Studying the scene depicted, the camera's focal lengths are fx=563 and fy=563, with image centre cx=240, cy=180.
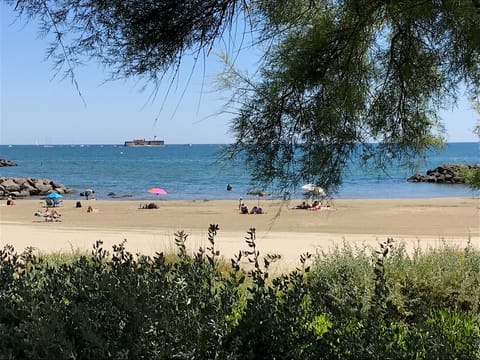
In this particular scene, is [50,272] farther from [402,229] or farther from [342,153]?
[402,229]

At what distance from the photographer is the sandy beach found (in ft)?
36.2

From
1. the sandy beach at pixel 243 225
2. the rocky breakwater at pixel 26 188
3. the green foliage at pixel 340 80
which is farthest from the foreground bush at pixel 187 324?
the rocky breakwater at pixel 26 188

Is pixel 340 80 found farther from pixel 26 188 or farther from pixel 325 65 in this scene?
pixel 26 188

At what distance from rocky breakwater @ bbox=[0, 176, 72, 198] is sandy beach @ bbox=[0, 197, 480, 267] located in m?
7.93

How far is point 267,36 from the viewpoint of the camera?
9.06 feet

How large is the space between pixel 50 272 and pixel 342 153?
1.45 m

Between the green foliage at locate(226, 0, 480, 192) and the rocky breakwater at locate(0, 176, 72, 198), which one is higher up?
the green foliage at locate(226, 0, 480, 192)

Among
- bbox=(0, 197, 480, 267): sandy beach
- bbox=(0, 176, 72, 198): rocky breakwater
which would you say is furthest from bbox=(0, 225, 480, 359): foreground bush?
bbox=(0, 176, 72, 198): rocky breakwater

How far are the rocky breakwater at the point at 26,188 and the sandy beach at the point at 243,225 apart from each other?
793 cm

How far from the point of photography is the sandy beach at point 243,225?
11.0 metres

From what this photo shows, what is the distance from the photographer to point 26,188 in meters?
35.0

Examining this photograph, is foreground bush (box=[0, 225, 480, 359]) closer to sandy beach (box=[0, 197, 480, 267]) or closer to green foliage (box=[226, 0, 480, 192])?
green foliage (box=[226, 0, 480, 192])

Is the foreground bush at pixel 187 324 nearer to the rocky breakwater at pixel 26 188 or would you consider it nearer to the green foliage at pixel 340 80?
the green foliage at pixel 340 80

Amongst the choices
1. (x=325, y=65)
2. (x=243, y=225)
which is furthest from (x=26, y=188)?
(x=325, y=65)
